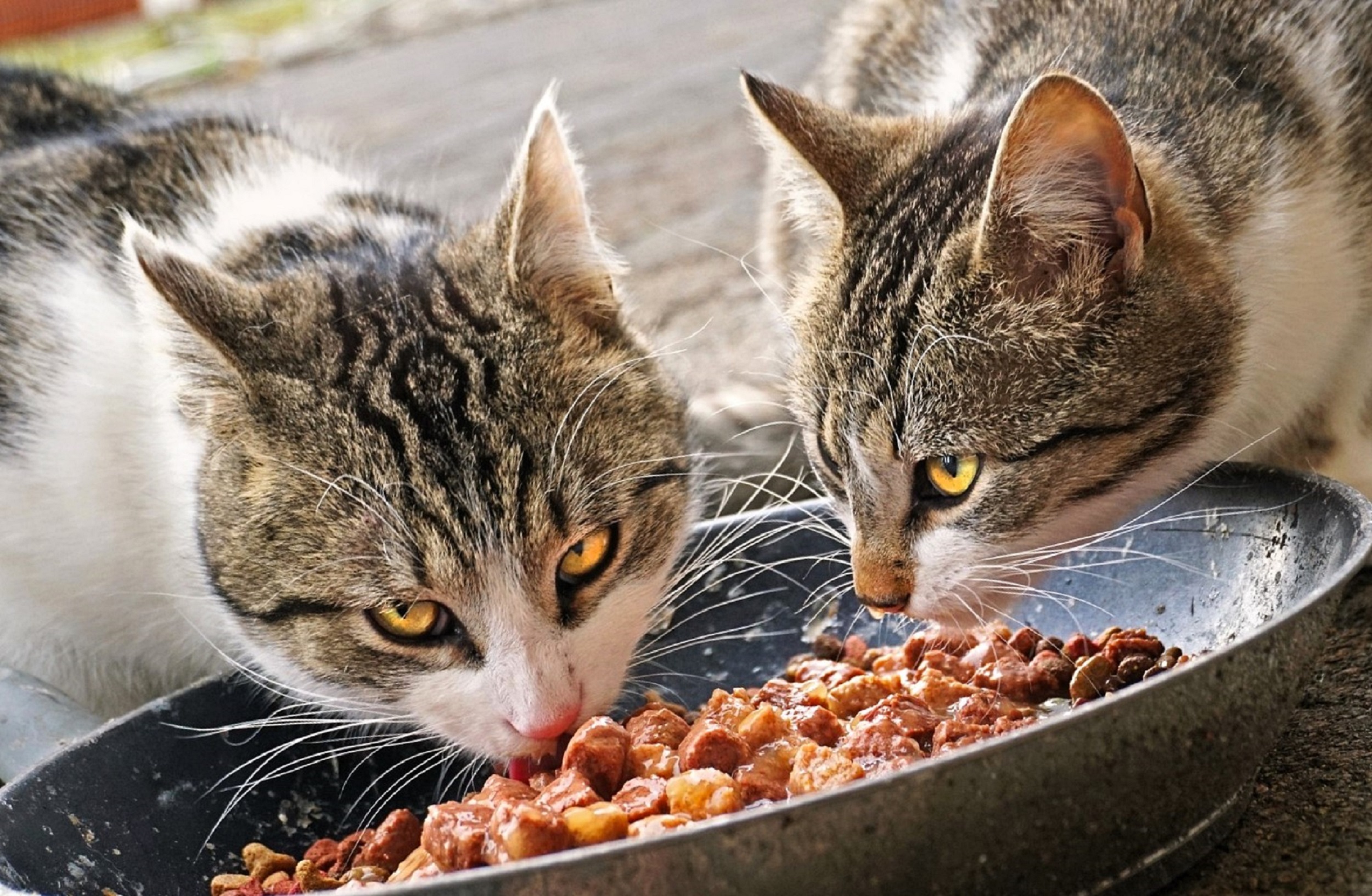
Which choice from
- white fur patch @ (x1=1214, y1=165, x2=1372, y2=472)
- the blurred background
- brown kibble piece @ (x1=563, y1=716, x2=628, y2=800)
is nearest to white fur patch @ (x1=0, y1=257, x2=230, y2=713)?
the blurred background

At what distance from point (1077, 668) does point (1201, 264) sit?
0.60m

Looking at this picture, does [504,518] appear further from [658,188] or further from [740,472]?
[658,188]

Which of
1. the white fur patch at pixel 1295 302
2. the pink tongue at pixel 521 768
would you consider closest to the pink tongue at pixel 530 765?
the pink tongue at pixel 521 768

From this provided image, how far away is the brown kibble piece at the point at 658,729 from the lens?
6.05ft

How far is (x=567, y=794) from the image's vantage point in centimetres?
166

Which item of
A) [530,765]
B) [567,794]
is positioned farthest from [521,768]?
[567,794]

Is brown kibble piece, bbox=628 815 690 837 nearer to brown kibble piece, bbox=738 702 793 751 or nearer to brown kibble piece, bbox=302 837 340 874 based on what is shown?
brown kibble piece, bbox=738 702 793 751

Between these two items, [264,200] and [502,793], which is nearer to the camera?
[502,793]

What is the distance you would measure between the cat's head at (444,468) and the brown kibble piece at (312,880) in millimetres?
270

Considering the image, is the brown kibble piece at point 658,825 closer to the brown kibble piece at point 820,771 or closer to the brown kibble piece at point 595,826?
the brown kibble piece at point 595,826

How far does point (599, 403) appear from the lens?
2.18 metres

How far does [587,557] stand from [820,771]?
60 centimetres

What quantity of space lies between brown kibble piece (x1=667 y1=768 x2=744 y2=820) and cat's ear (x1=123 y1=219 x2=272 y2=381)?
0.94 metres

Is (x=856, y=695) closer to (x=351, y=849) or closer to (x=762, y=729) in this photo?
(x=762, y=729)
